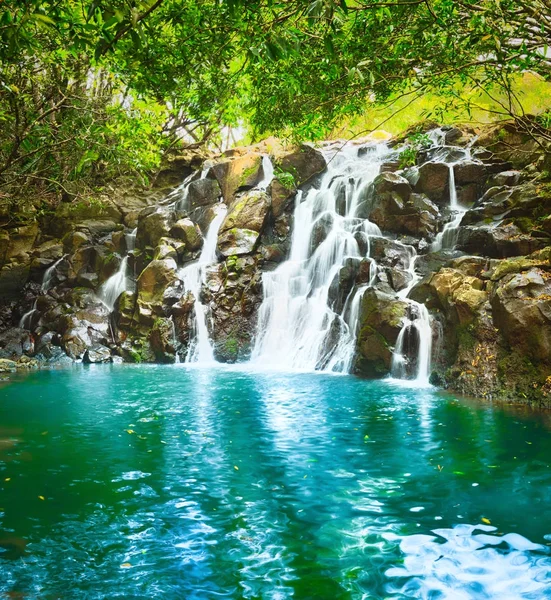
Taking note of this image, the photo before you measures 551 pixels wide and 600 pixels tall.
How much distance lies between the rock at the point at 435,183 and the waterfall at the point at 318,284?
1.98 m

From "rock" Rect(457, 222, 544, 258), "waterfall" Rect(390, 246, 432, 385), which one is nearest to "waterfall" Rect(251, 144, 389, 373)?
"waterfall" Rect(390, 246, 432, 385)

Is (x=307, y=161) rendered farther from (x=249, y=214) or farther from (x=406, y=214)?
Result: (x=406, y=214)

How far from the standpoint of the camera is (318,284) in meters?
18.4

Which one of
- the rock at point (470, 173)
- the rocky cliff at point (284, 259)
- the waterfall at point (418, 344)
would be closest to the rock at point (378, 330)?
the rocky cliff at point (284, 259)

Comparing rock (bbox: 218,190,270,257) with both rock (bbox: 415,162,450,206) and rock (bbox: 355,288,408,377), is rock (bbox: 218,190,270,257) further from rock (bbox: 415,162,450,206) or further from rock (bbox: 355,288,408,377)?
rock (bbox: 355,288,408,377)

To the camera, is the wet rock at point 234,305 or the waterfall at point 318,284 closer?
the waterfall at point 318,284

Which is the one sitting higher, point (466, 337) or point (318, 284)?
point (318, 284)

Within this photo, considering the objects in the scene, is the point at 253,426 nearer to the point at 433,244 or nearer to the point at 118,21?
the point at 118,21

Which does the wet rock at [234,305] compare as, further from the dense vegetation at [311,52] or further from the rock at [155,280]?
the dense vegetation at [311,52]

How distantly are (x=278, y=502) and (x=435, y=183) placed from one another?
16015 mm

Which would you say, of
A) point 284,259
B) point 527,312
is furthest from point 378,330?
point 284,259

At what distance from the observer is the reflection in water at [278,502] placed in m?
3.98

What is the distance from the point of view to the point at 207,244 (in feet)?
70.1

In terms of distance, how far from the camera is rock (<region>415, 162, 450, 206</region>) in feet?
62.6
